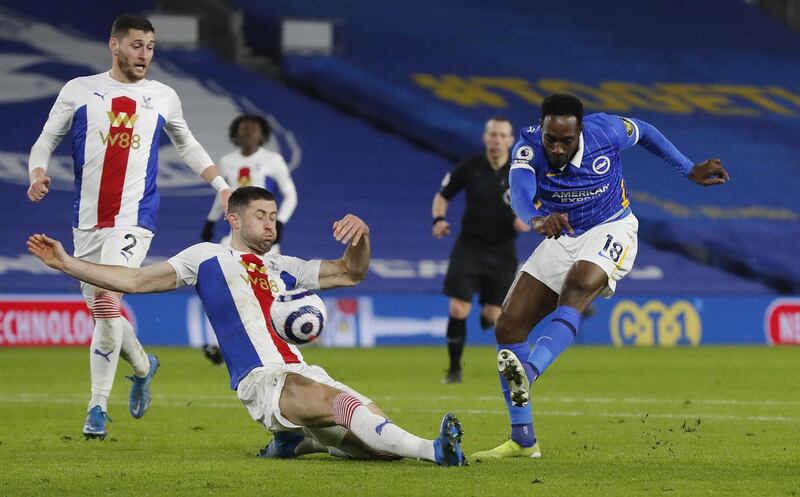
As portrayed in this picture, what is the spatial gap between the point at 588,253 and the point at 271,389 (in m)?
1.83

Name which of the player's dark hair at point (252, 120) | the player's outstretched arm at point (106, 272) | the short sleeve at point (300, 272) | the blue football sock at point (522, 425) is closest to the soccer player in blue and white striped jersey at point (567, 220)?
the blue football sock at point (522, 425)

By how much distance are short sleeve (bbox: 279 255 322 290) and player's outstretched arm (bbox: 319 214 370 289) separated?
3 centimetres

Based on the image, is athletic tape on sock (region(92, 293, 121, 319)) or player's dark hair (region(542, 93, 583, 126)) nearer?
player's dark hair (region(542, 93, 583, 126))

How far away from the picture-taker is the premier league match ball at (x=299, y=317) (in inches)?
239

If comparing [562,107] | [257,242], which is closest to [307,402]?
[257,242]

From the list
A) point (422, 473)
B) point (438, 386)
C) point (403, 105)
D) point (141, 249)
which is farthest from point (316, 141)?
point (422, 473)

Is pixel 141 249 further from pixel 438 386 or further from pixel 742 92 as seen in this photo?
pixel 742 92

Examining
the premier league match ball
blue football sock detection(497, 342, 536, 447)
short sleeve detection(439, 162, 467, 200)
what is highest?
short sleeve detection(439, 162, 467, 200)

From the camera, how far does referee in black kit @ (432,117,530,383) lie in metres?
12.9

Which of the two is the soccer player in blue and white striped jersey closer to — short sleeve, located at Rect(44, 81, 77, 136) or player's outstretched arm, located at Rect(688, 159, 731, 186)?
player's outstretched arm, located at Rect(688, 159, 731, 186)

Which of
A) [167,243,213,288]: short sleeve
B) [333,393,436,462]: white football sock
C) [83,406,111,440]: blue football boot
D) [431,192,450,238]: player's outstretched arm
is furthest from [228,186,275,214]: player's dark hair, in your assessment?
[431,192,450,238]: player's outstretched arm

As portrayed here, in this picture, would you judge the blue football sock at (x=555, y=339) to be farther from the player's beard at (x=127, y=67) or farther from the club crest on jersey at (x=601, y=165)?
the player's beard at (x=127, y=67)

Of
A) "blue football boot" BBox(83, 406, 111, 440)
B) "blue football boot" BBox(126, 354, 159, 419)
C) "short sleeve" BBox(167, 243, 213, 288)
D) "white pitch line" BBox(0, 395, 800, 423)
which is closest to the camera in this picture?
"short sleeve" BBox(167, 243, 213, 288)

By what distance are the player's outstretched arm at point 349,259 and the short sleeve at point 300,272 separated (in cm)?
3
